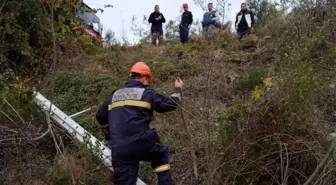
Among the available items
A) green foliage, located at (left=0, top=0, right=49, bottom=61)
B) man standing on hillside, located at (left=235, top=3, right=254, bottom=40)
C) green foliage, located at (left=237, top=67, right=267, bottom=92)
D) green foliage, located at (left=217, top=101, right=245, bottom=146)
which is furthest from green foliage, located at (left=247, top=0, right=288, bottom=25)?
green foliage, located at (left=217, top=101, right=245, bottom=146)

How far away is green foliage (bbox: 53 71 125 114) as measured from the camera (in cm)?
816

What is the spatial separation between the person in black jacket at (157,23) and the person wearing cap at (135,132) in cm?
897

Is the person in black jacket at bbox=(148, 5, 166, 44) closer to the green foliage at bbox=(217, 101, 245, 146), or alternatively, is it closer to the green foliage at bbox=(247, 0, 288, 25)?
the green foliage at bbox=(247, 0, 288, 25)

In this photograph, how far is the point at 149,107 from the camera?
4949 millimetres

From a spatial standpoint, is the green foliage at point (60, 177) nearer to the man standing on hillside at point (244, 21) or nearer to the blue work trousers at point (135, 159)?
the blue work trousers at point (135, 159)

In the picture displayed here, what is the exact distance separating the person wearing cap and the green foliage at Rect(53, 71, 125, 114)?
3.11m

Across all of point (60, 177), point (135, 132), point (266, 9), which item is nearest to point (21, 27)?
point (60, 177)

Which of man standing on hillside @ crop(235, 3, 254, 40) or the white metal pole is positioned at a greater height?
man standing on hillside @ crop(235, 3, 254, 40)

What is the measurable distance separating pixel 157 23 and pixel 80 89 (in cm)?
562

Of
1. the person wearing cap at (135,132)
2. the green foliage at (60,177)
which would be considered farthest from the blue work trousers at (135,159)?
the green foliage at (60,177)

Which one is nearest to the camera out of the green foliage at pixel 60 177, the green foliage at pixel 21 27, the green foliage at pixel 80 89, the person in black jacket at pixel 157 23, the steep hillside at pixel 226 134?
the steep hillside at pixel 226 134

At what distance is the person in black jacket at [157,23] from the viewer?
13.8 meters

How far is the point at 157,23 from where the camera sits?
549 inches

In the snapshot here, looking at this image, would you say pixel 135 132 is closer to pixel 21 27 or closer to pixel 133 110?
pixel 133 110
